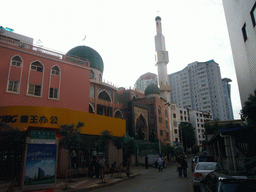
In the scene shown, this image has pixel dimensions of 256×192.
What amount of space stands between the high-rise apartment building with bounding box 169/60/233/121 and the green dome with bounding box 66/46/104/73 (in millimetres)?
61625

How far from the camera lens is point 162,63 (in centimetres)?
5472

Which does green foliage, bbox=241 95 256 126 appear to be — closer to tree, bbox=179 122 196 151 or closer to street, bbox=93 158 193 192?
street, bbox=93 158 193 192

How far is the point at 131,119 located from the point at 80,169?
→ 58.0ft

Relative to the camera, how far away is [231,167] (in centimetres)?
1292

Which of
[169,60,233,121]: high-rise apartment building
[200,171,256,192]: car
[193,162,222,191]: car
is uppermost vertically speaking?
[169,60,233,121]: high-rise apartment building

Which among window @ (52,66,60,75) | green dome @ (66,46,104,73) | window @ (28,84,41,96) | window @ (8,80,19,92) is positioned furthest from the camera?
green dome @ (66,46,104,73)

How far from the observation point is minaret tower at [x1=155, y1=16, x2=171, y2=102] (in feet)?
175

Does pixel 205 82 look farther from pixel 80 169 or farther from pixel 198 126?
pixel 80 169

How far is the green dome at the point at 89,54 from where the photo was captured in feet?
114

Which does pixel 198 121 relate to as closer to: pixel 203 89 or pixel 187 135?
pixel 203 89

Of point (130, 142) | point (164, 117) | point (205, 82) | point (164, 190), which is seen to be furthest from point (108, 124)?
point (205, 82)

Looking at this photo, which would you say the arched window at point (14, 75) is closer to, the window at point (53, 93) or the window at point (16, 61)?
the window at point (16, 61)

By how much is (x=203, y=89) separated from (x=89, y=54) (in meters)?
65.6

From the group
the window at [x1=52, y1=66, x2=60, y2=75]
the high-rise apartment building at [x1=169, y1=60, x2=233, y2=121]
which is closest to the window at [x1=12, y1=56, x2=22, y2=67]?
the window at [x1=52, y1=66, x2=60, y2=75]
